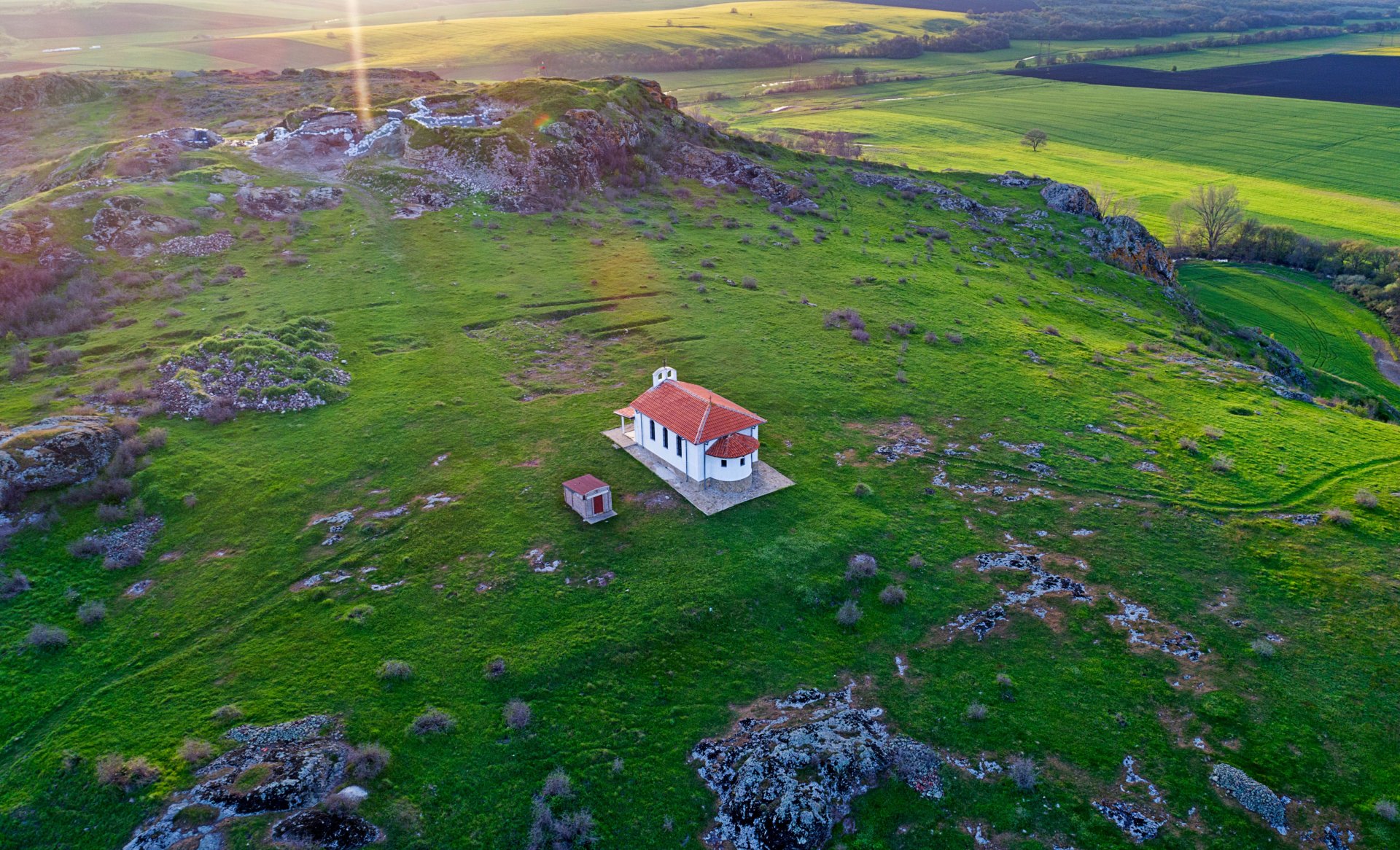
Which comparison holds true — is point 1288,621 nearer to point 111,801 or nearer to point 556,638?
point 556,638

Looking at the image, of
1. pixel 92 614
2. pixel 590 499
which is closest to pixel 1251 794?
pixel 590 499

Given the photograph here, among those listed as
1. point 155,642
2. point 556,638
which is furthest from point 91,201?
point 556,638

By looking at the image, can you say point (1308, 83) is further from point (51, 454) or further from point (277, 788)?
point (51, 454)

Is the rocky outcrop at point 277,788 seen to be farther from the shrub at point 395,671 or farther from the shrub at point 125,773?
the shrub at point 395,671

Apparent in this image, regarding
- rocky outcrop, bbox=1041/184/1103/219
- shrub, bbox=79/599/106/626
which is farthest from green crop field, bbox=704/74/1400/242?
shrub, bbox=79/599/106/626

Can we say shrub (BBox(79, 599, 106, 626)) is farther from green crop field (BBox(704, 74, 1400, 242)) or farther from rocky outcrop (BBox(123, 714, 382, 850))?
green crop field (BBox(704, 74, 1400, 242))

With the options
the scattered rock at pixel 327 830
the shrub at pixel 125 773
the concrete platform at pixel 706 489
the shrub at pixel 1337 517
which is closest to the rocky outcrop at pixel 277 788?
the scattered rock at pixel 327 830
